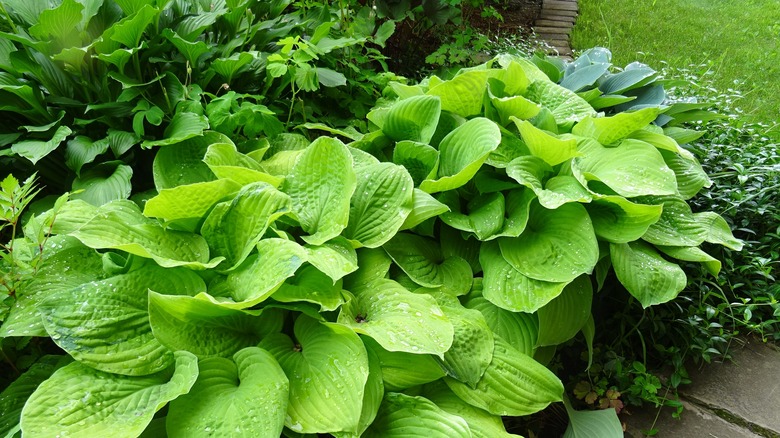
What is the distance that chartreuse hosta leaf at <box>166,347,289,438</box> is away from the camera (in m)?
0.97

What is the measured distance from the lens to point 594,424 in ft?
4.63

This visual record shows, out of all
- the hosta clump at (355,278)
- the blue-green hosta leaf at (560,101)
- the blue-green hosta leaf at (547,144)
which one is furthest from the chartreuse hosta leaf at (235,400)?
the blue-green hosta leaf at (560,101)

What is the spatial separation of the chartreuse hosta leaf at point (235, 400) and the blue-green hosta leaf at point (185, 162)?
0.66 m

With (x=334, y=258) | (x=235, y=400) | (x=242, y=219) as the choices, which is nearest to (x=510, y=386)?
(x=334, y=258)

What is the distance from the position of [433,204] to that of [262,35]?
4.10 feet

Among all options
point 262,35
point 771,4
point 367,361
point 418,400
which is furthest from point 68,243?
point 771,4

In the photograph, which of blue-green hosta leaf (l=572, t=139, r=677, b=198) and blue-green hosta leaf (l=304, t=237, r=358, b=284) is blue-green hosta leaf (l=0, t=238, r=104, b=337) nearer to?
blue-green hosta leaf (l=304, t=237, r=358, b=284)

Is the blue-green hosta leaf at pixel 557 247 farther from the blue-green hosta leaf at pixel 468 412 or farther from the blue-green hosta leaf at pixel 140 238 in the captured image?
the blue-green hosta leaf at pixel 140 238

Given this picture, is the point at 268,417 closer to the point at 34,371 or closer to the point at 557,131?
the point at 34,371

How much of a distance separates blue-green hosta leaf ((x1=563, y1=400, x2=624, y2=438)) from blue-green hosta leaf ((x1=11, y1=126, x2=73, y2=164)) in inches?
64.5

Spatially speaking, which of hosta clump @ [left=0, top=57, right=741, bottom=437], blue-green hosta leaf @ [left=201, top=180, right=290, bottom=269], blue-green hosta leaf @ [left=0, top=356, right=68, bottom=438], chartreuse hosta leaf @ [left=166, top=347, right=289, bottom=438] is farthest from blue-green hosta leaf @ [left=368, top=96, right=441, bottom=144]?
blue-green hosta leaf @ [left=0, top=356, right=68, bottom=438]

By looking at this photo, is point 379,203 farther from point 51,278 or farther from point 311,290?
point 51,278

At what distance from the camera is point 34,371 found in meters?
1.15

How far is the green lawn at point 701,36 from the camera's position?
3.83 m
